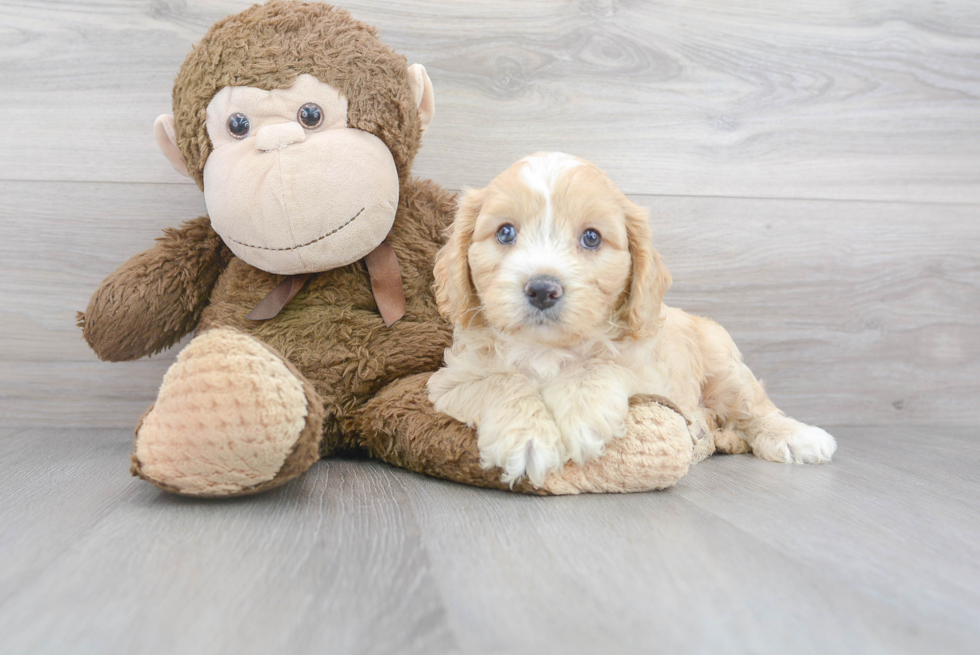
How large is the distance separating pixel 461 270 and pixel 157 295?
777 millimetres

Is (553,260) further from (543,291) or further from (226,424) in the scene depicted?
(226,424)

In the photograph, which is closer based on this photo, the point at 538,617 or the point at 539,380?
the point at 538,617

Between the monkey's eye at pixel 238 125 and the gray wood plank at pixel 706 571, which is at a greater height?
A: the monkey's eye at pixel 238 125

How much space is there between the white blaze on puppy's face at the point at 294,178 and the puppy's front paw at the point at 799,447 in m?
1.12

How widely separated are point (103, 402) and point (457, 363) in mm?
1207

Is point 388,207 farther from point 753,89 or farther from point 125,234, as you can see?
point 753,89

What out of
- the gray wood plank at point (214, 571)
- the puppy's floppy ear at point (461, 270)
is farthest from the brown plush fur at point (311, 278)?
the gray wood plank at point (214, 571)

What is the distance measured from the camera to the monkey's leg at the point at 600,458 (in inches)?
52.9

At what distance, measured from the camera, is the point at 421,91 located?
1.72 meters

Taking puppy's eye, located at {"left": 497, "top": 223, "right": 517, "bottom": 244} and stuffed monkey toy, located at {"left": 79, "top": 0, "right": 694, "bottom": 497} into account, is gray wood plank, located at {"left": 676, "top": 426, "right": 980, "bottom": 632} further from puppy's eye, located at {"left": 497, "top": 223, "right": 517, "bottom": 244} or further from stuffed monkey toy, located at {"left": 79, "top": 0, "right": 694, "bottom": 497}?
puppy's eye, located at {"left": 497, "top": 223, "right": 517, "bottom": 244}

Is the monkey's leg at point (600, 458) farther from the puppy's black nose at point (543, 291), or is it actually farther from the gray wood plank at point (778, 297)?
the gray wood plank at point (778, 297)

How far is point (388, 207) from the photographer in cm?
162

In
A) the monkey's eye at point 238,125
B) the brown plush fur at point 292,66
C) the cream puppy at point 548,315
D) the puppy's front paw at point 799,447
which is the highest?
the brown plush fur at point 292,66

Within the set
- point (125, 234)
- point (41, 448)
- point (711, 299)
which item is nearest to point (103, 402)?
point (41, 448)
